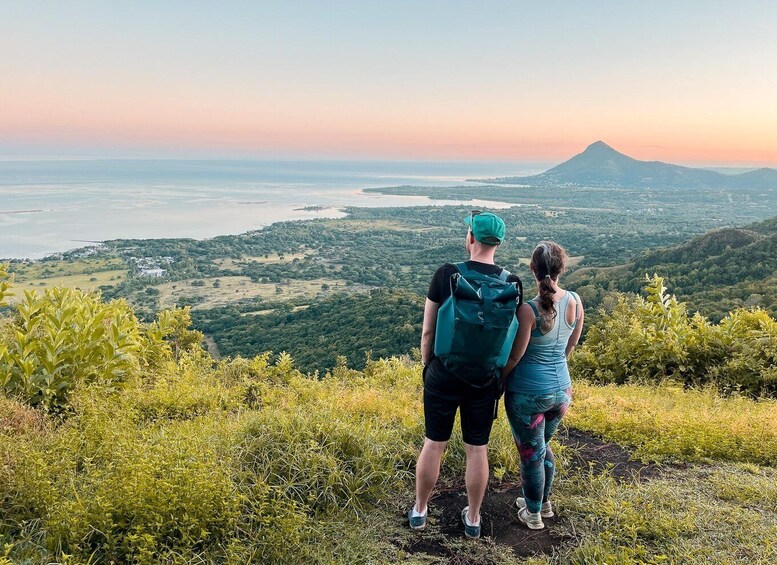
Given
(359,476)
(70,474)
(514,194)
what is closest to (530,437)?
(359,476)

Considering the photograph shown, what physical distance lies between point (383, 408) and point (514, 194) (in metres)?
148

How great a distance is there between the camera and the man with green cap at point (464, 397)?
2.46m

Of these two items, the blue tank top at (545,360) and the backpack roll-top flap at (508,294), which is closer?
the backpack roll-top flap at (508,294)

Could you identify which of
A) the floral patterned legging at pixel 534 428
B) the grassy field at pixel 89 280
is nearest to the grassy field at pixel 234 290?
the grassy field at pixel 89 280

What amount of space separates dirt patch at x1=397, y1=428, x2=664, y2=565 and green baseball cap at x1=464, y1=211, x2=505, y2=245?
1.67 meters

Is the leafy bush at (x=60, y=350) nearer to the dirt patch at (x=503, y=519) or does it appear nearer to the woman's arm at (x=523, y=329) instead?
the dirt patch at (x=503, y=519)

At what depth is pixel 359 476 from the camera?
3098mm

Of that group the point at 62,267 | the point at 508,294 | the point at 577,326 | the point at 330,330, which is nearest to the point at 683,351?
the point at 577,326

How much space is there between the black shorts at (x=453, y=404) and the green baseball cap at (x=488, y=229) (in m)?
0.68

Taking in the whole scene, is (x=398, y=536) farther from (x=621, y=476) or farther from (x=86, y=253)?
(x=86, y=253)

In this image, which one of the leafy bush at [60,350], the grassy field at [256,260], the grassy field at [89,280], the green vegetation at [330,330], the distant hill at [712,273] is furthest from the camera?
the grassy field at [256,260]

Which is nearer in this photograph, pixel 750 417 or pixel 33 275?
pixel 750 417

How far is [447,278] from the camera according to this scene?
2383mm

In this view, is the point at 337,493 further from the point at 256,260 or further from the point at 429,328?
the point at 256,260
